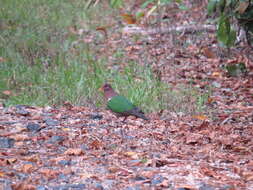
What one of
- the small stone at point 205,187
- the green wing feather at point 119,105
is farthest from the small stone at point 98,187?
the green wing feather at point 119,105

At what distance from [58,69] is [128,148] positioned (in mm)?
3166

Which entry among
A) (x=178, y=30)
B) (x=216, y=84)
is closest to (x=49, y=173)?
(x=216, y=84)

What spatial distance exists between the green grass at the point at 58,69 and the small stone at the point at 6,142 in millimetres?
1602

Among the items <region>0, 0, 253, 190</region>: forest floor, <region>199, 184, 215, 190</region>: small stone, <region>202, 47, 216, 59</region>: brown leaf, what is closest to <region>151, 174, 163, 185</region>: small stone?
<region>0, 0, 253, 190</region>: forest floor

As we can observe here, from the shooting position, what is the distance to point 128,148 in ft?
12.6

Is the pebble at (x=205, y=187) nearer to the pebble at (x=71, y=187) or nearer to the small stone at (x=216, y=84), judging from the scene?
the pebble at (x=71, y=187)

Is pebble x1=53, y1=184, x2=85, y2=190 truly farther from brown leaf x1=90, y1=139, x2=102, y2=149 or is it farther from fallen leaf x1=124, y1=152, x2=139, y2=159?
brown leaf x1=90, y1=139, x2=102, y2=149

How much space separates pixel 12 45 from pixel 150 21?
303cm

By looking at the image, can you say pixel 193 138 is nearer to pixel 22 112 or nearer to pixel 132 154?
pixel 132 154

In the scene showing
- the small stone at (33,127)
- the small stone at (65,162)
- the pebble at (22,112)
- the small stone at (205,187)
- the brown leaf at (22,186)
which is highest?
the pebble at (22,112)

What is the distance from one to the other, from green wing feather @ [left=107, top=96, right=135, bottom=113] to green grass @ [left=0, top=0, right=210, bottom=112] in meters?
0.73

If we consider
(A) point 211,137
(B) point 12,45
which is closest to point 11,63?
(B) point 12,45

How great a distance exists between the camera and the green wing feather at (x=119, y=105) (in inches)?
179

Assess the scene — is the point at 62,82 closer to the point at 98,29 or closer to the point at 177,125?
the point at 177,125
